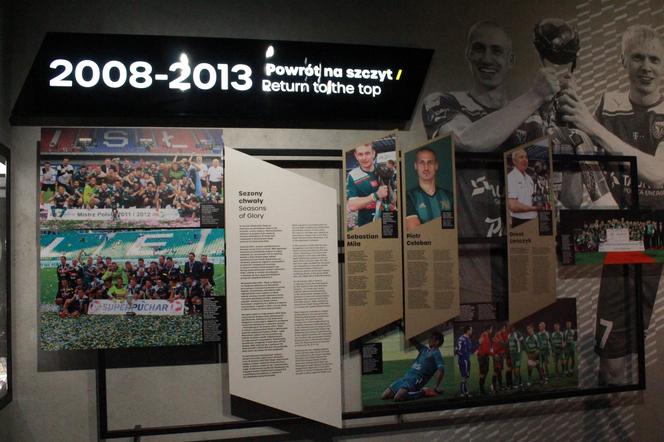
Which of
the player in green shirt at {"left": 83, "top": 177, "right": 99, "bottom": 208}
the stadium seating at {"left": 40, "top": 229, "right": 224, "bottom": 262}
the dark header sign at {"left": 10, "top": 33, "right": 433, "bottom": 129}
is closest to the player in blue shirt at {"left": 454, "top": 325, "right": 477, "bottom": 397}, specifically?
the dark header sign at {"left": 10, "top": 33, "right": 433, "bottom": 129}

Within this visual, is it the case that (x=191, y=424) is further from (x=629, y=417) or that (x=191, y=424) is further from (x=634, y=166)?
(x=634, y=166)

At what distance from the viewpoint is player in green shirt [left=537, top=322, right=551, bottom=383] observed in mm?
2488

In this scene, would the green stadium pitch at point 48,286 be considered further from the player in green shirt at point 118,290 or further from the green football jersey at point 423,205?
the green football jersey at point 423,205

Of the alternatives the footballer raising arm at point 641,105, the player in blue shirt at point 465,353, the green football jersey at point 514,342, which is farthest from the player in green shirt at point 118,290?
the footballer raising arm at point 641,105

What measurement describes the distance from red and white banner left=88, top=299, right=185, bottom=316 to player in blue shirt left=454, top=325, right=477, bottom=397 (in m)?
1.30

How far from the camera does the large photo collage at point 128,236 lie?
2.11 metres

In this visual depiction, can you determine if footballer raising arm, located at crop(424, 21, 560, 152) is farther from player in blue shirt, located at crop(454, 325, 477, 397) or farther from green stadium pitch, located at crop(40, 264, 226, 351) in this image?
green stadium pitch, located at crop(40, 264, 226, 351)

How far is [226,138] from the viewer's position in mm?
2295

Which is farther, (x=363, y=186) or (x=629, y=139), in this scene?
(x=629, y=139)

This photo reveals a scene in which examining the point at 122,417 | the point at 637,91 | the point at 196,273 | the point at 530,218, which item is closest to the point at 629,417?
the point at 530,218

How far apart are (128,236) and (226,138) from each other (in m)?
0.61

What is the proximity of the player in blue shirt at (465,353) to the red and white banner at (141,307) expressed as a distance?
130 cm

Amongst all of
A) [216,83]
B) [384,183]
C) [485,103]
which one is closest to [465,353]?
[384,183]

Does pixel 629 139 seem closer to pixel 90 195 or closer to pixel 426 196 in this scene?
pixel 426 196
